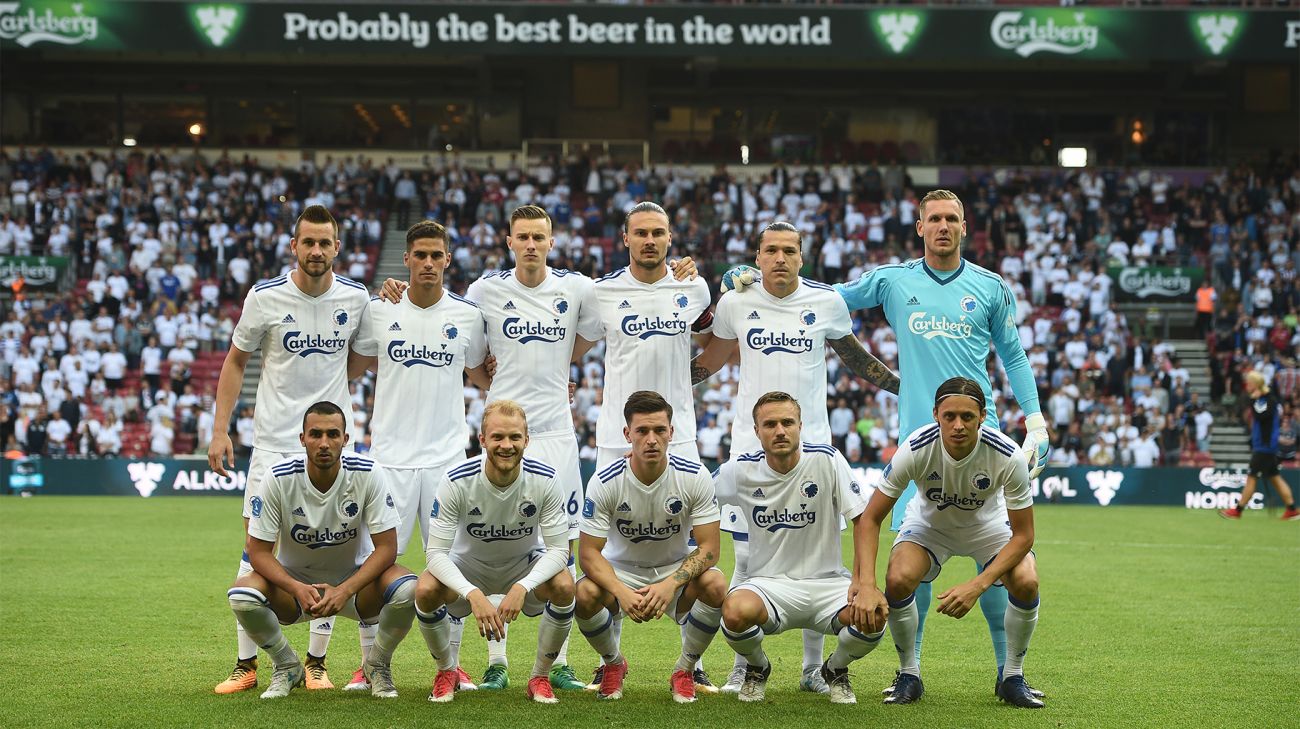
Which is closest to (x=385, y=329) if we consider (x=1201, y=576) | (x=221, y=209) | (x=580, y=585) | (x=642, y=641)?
(x=580, y=585)

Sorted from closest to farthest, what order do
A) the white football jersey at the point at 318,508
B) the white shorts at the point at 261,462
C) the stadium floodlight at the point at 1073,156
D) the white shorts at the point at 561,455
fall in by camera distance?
the white football jersey at the point at 318,508 < the white shorts at the point at 261,462 < the white shorts at the point at 561,455 < the stadium floodlight at the point at 1073,156

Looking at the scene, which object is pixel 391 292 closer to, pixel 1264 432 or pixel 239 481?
pixel 1264 432

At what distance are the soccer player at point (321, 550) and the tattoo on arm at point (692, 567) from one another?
1282mm

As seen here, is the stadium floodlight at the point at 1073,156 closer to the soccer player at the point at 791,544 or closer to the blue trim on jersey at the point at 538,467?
the soccer player at the point at 791,544

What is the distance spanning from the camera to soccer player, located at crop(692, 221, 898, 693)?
7305 millimetres

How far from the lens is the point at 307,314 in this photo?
7.28 metres

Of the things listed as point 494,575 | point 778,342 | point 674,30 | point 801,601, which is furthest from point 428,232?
point 674,30

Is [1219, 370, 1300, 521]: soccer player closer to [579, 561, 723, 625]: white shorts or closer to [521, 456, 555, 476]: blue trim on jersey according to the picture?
[579, 561, 723, 625]: white shorts

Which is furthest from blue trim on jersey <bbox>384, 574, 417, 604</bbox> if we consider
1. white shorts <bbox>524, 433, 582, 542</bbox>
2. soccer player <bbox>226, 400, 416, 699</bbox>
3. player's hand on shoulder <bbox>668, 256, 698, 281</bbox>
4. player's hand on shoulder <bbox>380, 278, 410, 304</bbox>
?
player's hand on shoulder <bbox>668, 256, 698, 281</bbox>

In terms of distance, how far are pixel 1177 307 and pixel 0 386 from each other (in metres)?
22.9

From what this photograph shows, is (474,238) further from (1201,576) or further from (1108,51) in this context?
(1201,576)

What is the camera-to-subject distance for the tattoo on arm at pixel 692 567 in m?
6.51

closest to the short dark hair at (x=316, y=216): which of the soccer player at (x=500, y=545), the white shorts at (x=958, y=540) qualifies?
the soccer player at (x=500, y=545)

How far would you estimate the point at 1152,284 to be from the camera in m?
28.1
